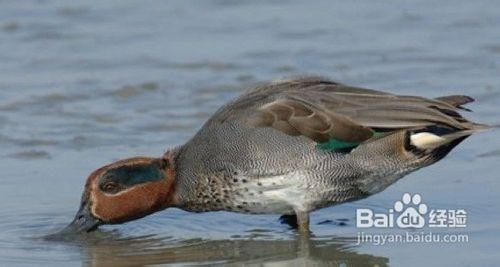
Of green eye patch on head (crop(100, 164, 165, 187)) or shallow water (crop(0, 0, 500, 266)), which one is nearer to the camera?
shallow water (crop(0, 0, 500, 266))

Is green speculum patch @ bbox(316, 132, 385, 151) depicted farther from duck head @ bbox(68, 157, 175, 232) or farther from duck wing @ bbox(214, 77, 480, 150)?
duck head @ bbox(68, 157, 175, 232)

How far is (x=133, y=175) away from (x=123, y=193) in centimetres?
11

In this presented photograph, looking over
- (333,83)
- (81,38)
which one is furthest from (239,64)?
(333,83)

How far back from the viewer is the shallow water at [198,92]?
839 centimetres

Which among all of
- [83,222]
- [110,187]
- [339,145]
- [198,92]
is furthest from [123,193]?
[198,92]

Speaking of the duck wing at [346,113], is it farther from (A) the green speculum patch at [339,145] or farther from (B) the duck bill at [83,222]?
(B) the duck bill at [83,222]

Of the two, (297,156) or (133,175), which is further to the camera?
(133,175)

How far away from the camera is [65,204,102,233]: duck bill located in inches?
340

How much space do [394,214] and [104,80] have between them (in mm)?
3598

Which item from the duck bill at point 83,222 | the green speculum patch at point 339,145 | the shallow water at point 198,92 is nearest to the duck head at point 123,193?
the duck bill at point 83,222

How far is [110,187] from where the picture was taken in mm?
8641

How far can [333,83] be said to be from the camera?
8898 millimetres

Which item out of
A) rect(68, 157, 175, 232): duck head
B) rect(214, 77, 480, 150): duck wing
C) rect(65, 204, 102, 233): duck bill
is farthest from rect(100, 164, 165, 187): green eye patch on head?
rect(214, 77, 480, 150): duck wing

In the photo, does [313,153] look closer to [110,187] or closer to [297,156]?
[297,156]
